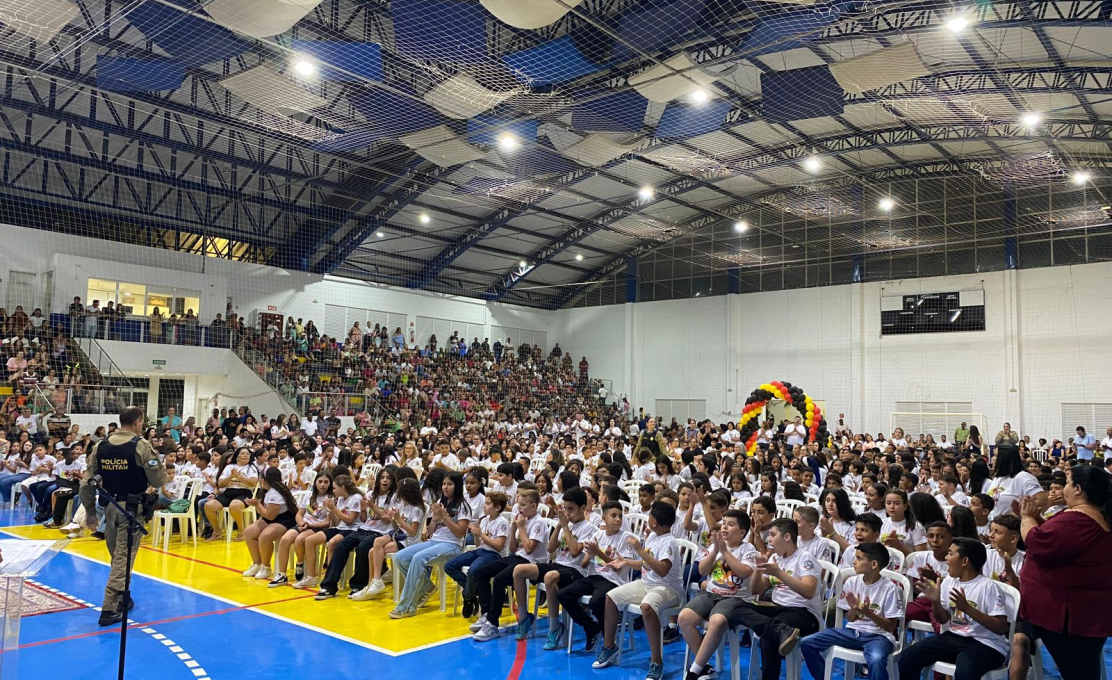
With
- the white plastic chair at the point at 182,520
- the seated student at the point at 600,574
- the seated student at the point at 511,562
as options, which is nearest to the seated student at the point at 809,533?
the seated student at the point at 600,574

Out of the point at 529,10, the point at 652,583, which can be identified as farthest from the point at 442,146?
the point at 652,583

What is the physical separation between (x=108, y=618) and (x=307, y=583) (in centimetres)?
186

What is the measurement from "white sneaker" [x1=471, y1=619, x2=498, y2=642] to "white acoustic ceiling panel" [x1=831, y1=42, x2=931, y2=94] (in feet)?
32.2

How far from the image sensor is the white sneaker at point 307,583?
301 inches

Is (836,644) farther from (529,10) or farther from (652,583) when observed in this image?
(529,10)

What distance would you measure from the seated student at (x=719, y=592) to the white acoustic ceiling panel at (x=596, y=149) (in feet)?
37.6

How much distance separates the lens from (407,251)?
25.6 m

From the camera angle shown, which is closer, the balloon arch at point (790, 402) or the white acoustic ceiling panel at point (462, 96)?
the white acoustic ceiling panel at point (462, 96)

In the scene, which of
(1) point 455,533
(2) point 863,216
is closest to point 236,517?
(1) point 455,533

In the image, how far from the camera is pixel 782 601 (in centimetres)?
493

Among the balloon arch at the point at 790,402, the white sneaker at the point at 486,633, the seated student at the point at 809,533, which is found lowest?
the white sneaker at the point at 486,633

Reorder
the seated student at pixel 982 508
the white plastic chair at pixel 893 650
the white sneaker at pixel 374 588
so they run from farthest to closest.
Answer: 1. the white sneaker at pixel 374 588
2. the seated student at pixel 982 508
3. the white plastic chair at pixel 893 650

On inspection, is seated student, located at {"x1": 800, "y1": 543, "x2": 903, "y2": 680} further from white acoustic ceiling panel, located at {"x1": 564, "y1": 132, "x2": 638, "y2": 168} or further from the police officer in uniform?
white acoustic ceiling panel, located at {"x1": 564, "y1": 132, "x2": 638, "y2": 168}

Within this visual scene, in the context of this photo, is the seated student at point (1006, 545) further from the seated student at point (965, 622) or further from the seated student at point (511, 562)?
the seated student at point (511, 562)
